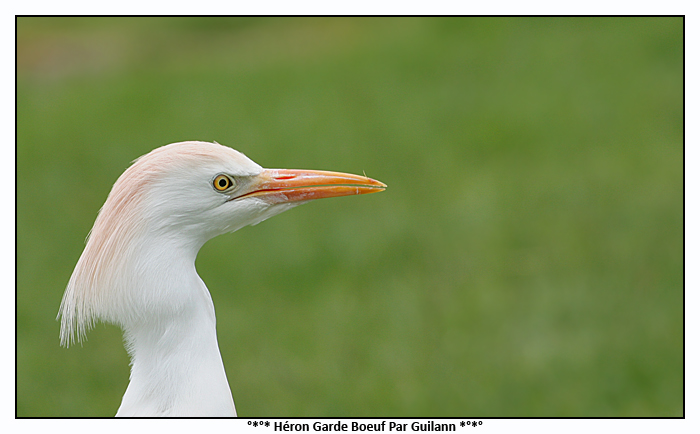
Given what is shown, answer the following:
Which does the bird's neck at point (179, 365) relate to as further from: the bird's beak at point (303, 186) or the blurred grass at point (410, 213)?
the blurred grass at point (410, 213)

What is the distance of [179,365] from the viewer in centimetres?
195

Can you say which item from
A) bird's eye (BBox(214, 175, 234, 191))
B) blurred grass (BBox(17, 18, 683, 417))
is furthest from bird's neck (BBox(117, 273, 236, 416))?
blurred grass (BBox(17, 18, 683, 417))

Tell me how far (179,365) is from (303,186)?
63cm

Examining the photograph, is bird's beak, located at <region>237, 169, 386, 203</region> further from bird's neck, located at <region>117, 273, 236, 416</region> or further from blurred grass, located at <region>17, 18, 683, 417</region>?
blurred grass, located at <region>17, 18, 683, 417</region>

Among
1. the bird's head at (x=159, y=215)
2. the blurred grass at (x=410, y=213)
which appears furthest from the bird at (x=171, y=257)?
the blurred grass at (x=410, y=213)

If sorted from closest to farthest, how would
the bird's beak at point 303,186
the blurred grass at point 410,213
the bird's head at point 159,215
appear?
the bird's head at point 159,215 → the bird's beak at point 303,186 → the blurred grass at point 410,213

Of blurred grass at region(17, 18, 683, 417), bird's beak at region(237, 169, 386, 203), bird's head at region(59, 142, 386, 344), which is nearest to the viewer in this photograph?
bird's head at region(59, 142, 386, 344)

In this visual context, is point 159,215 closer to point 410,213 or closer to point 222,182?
point 222,182

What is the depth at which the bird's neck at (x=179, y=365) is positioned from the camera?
193 centimetres

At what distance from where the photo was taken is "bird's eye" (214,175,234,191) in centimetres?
190

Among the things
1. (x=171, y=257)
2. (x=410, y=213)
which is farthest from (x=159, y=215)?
(x=410, y=213)

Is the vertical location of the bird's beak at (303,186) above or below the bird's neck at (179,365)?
above

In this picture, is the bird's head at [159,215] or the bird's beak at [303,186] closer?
the bird's head at [159,215]

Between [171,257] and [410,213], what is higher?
[410,213]
